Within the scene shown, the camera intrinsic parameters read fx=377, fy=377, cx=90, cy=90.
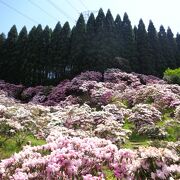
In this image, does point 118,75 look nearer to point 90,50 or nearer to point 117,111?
point 90,50

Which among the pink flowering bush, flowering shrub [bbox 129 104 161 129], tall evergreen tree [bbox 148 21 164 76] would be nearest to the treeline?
tall evergreen tree [bbox 148 21 164 76]

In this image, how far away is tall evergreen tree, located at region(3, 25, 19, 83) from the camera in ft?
143

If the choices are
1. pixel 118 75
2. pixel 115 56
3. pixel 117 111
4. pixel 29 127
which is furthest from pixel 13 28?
pixel 29 127

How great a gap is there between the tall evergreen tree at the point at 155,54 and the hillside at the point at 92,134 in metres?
9.63

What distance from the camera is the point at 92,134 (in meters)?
14.2

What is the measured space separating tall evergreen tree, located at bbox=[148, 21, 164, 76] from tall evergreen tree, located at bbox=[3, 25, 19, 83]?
15851 millimetres

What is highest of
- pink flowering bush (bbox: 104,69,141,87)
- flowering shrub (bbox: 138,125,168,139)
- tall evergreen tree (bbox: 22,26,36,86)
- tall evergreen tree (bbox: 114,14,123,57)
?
tall evergreen tree (bbox: 114,14,123,57)

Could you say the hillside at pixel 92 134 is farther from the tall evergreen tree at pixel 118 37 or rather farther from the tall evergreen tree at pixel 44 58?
the tall evergreen tree at pixel 44 58

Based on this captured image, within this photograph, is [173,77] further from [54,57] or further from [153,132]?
[153,132]

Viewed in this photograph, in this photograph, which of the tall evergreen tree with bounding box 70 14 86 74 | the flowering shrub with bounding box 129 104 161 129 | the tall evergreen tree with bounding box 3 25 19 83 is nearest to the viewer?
the flowering shrub with bounding box 129 104 161 129

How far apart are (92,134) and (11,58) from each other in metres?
31.9

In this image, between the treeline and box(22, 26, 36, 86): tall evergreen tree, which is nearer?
the treeline

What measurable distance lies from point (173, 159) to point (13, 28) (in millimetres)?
44312

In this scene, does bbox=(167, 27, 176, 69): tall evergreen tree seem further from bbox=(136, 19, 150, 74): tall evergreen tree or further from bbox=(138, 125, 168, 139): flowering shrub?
bbox=(138, 125, 168, 139): flowering shrub
